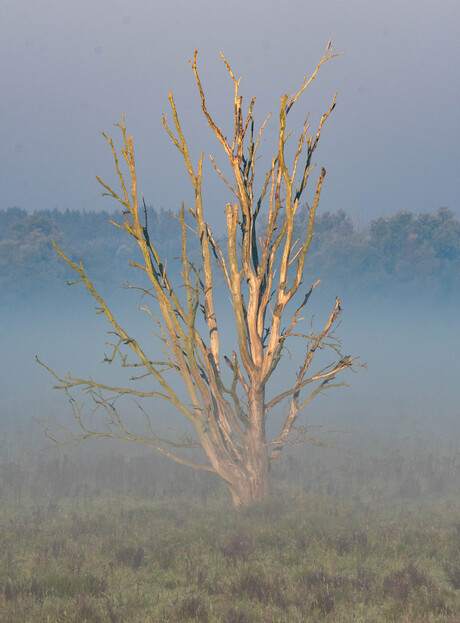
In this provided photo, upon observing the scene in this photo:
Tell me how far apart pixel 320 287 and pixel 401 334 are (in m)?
28.1

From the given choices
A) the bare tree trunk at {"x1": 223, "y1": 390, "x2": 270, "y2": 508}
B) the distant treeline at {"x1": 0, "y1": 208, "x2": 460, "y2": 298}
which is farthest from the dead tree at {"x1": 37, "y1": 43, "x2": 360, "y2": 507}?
the distant treeline at {"x1": 0, "y1": 208, "x2": 460, "y2": 298}

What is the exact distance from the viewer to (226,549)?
10.6 metres

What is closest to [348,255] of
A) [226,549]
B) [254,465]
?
[254,465]

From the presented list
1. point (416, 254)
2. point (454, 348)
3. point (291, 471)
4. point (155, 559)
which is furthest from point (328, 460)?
point (416, 254)

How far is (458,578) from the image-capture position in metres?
9.16

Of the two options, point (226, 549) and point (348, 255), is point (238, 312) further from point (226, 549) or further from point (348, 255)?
point (348, 255)

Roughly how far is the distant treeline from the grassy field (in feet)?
338

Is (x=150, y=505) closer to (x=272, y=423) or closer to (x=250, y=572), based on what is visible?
(x=250, y=572)

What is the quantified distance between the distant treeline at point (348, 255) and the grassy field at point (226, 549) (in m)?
103

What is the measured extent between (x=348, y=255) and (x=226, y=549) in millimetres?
127703

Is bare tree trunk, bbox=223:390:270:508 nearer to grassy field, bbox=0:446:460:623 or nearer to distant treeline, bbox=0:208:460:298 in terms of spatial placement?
grassy field, bbox=0:446:460:623

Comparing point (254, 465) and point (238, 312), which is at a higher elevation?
point (238, 312)

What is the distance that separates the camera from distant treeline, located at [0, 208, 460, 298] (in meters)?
116

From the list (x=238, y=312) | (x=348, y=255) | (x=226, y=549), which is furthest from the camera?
(x=348, y=255)
